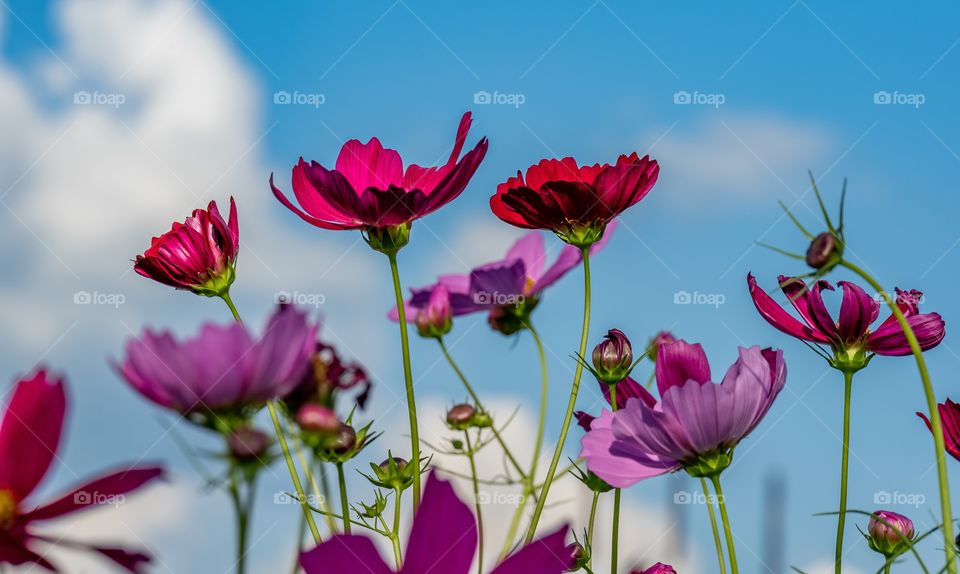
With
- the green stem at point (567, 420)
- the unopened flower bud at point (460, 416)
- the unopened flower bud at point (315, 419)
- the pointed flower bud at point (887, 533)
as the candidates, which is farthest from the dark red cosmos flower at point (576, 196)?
the unopened flower bud at point (315, 419)

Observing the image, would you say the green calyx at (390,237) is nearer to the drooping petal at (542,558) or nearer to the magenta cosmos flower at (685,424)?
the magenta cosmos flower at (685,424)

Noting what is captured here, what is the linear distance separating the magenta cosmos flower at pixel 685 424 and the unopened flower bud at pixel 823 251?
180 millimetres

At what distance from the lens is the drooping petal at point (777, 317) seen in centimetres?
85

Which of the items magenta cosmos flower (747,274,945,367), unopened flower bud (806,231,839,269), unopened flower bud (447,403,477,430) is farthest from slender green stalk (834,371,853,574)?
unopened flower bud (447,403,477,430)

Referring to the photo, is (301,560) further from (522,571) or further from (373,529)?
(373,529)

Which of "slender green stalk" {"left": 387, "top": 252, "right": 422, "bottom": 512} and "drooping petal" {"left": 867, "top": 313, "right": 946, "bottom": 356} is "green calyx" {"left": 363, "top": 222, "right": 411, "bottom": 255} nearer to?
"slender green stalk" {"left": 387, "top": 252, "right": 422, "bottom": 512}

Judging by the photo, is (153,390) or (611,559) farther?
(611,559)

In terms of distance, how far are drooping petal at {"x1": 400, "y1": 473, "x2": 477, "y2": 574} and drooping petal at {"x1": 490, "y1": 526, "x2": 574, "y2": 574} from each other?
0.06 ft

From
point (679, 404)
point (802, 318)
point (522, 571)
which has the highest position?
point (802, 318)

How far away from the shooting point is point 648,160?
946 millimetres

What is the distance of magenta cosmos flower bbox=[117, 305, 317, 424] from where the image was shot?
353 millimetres

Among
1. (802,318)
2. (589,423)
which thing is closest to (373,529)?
(589,423)

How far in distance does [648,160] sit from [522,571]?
22.9 inches

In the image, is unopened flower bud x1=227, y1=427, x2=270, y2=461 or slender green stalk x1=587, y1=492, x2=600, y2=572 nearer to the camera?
unopened flower bud x1=227, y1=427, x2=270, y2=461
